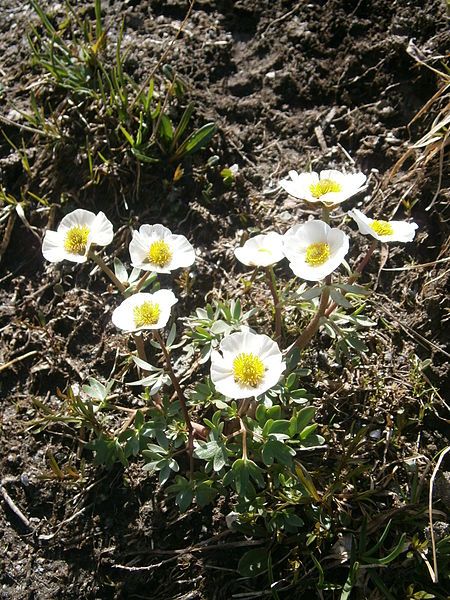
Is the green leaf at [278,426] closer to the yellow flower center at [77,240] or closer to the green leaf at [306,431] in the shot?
the green leaf at [306,431]

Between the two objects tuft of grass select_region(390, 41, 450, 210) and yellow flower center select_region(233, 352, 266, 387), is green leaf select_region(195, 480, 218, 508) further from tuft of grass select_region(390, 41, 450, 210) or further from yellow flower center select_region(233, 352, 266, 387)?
tuft of grass select_region(390, 41, 450, 210)

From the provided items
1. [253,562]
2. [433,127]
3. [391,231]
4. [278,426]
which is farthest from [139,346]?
[433,127]

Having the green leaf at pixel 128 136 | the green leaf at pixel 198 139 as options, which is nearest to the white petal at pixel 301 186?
the green leaf at pixel 198 139

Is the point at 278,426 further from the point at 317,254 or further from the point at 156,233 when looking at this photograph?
the point at 156,233

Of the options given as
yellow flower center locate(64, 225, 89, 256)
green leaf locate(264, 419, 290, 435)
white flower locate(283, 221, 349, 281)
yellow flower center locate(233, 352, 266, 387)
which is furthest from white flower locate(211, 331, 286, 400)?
yellow flower center locate(64, 225, 89, 256)

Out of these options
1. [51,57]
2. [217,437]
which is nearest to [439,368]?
[217,437]
